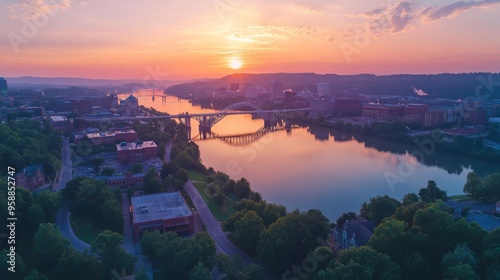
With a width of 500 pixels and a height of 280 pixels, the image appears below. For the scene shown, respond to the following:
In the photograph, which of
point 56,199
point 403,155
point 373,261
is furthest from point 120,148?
point 403,155

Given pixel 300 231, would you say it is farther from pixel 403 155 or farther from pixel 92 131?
pixel 92 131

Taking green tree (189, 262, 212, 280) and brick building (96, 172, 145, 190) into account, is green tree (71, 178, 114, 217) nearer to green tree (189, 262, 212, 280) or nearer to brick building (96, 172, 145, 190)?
brick building (96, 172, 145, 190)

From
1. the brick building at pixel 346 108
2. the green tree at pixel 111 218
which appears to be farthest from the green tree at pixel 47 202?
the brick building at pixel 346 108

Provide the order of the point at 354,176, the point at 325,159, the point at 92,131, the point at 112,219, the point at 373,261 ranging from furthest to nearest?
the point at 92,131 → the point at 325,159 → the point at 354,176 → the point at 112,219 → the point at 373,261

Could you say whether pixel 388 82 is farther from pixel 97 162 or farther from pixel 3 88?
pixel 97 162

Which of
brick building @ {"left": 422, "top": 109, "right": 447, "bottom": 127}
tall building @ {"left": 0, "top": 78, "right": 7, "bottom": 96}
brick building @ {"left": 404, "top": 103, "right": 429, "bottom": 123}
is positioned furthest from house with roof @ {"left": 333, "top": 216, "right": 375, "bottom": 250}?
tall building @ {"left": 0, "top": 78, "right": 7, "bottom": 96}
